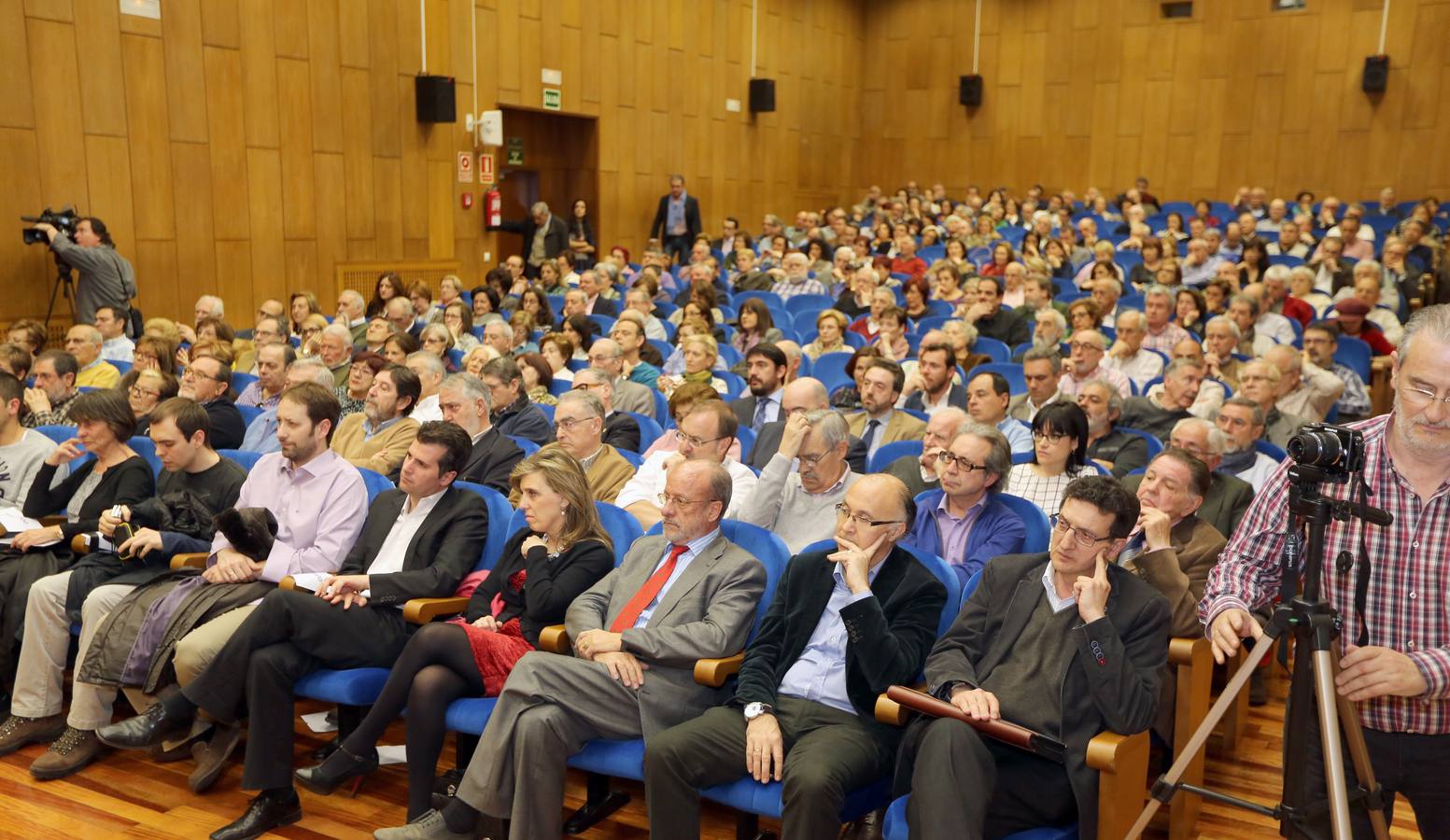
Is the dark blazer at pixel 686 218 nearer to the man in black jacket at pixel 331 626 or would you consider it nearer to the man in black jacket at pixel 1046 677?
the man in black jacket at pixel 331 626

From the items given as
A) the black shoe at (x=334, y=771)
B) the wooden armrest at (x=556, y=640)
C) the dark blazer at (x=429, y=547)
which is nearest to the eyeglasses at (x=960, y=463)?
the wooden armrest at (x=556, y=640)

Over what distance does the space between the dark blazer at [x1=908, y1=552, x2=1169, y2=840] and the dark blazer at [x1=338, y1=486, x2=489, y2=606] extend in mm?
1351

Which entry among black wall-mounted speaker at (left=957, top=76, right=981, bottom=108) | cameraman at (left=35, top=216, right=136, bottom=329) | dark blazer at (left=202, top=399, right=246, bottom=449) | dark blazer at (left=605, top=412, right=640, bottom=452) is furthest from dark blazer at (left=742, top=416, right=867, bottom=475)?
black wall-mounted speaker at (left=957, top=76, right=981, bottom=108)

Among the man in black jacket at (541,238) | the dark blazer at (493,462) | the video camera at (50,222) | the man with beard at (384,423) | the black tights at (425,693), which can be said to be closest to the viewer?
the black tights at (425,693)

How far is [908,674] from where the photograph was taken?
2.49 metres

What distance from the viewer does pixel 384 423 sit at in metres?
4.52

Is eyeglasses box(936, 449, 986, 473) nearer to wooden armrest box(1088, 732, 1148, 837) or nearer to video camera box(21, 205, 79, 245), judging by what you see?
wooden armrest box(1088, 732, 1148, 837)

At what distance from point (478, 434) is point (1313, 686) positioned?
3.00 m

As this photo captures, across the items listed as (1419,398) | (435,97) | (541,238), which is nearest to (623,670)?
(1419,398)

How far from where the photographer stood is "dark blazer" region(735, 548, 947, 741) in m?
2.44

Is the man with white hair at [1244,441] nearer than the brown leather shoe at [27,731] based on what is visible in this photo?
No

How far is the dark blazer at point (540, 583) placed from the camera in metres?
2.93

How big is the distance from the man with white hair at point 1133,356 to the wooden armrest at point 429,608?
3.77m

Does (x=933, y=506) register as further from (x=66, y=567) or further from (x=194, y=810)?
(x=66, y=567)
